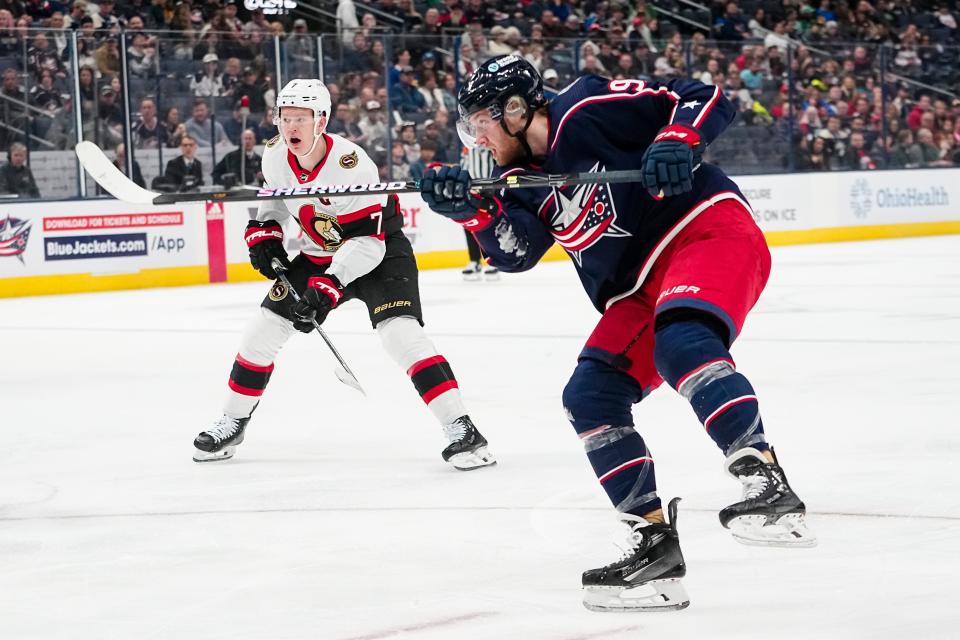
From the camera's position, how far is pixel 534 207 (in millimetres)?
2838

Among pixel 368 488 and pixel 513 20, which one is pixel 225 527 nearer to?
pixel 368 488

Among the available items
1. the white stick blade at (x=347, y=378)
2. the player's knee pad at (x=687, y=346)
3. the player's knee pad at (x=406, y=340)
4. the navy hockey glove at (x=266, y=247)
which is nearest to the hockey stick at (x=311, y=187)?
the player's knee pad at (x=687, y=346)

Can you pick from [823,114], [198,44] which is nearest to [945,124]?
[823,114]

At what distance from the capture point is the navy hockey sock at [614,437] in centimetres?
263

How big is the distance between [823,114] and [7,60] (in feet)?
27.6

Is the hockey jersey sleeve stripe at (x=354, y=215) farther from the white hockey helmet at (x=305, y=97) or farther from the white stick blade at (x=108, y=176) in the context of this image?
the white stick blade at (x=108, y=176)

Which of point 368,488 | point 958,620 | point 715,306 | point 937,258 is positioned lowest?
point 937,258

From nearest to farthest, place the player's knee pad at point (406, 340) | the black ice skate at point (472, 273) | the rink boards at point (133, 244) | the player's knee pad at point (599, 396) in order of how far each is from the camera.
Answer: the player's knee pad at point (599, 396), the player's knee pad at point (406, 340), the rink boards at point (133, 244), the black ice skate at point (472, 273)

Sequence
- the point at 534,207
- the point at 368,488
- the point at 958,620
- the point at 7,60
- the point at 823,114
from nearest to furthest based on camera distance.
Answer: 1. the point at 958,620
2. the point at 534,207
3. the point at 368,488
4. the point at 7,60
5. the point at 823,114

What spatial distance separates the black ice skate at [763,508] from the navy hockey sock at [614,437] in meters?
0.26

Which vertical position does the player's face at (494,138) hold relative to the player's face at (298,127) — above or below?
above

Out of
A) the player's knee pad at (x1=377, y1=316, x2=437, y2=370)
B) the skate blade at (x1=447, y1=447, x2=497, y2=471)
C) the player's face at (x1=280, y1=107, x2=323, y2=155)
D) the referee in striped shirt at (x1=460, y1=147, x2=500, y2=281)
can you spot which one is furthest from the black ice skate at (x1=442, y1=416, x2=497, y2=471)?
the referee in striped shirt at (x1=460, y1=147, x2=500, y2=281)

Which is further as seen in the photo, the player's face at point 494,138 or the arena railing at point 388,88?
the arena railing at point 388,88

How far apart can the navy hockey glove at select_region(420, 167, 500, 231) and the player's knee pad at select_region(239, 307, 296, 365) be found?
5.49 feet
